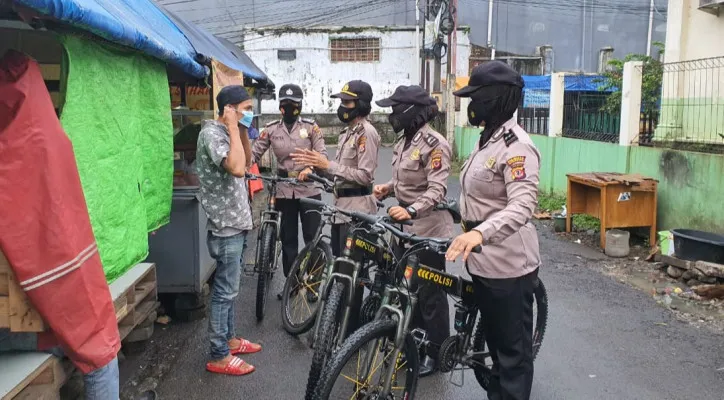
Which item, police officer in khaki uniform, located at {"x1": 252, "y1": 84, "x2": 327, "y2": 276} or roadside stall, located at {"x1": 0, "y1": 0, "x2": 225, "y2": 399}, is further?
police officer in khaki uniform, located at {"x1": 252, "y1": 84, "x2": 327, "y2": 276}

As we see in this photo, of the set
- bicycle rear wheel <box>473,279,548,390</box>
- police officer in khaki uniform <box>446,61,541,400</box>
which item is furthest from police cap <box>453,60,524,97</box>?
bicycle rear wheel <box>473,279,548,390</box>

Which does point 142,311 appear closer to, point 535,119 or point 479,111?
point 479,111

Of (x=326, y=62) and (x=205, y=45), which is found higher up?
(x=326, y=62)

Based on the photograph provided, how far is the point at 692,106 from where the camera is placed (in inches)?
325

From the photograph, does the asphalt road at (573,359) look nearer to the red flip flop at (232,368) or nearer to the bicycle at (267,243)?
the red flip flop at (232,368)

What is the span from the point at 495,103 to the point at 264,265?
2662mm

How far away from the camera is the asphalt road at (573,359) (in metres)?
3.91

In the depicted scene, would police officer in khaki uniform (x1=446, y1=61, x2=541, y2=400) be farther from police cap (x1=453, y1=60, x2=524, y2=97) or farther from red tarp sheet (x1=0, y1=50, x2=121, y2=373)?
red tarp sheet (x1=0, y1=50, x2=121, y2=373)

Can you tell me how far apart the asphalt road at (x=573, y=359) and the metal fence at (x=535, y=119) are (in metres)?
6.55

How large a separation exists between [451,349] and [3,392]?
2.20m

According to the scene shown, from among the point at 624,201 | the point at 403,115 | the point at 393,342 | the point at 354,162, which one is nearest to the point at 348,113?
the point at 354,162

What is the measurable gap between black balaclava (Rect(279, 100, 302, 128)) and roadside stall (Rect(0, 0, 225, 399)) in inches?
75.7

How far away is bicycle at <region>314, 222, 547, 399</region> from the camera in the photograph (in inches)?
115

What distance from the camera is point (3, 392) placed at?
224cm
